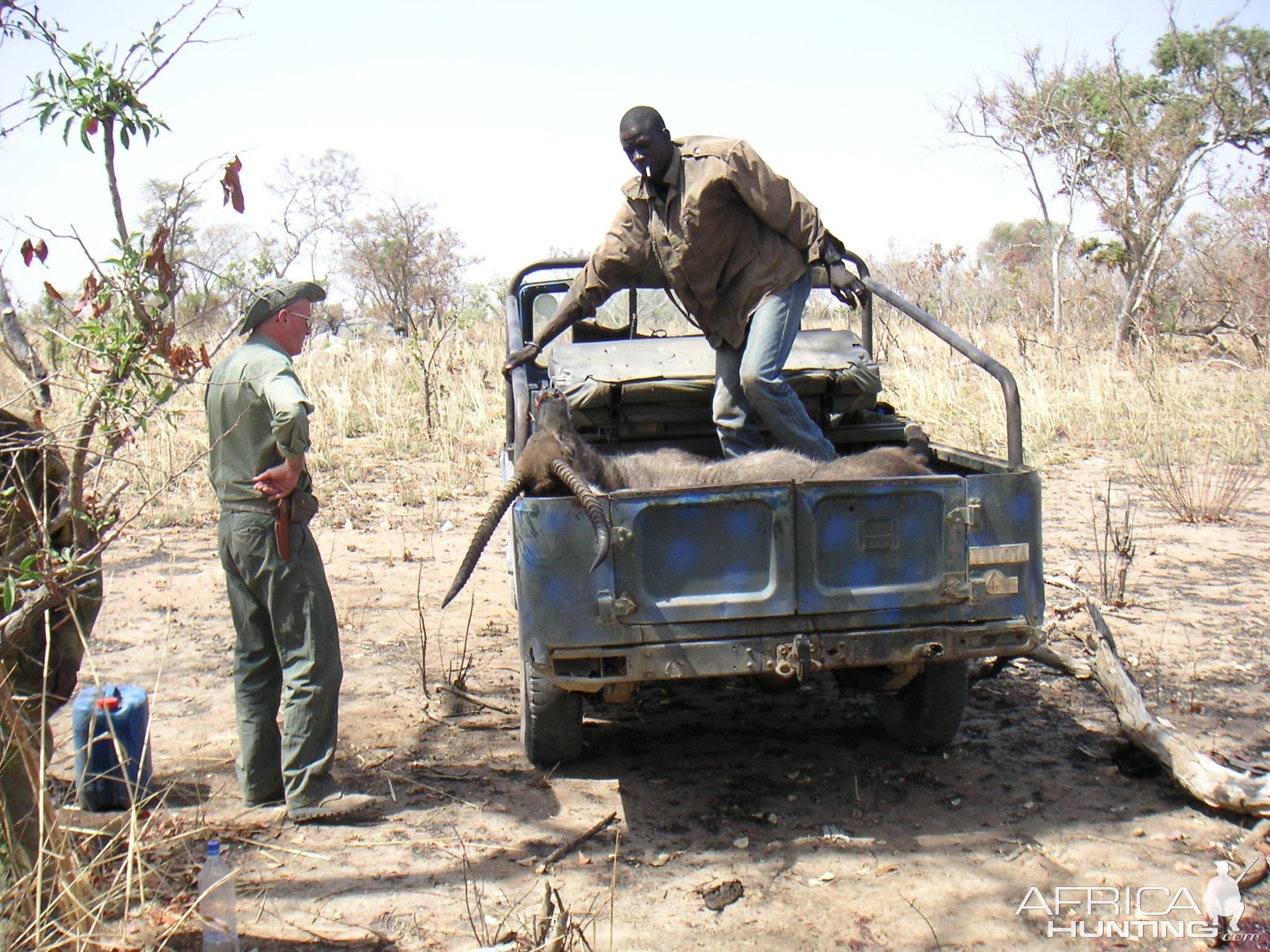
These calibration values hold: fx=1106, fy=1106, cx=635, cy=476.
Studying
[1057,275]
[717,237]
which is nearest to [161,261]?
[717,237]

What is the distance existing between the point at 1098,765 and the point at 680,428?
2316 millimetres

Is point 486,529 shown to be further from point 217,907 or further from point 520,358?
point 217,907

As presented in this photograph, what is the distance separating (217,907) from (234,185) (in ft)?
7.40

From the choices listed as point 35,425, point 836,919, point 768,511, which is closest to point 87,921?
point 35,425

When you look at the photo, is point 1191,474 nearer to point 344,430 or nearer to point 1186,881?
point 1186,881

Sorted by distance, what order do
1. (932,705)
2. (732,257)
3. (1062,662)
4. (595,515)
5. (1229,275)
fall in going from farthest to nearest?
(1229,275) → (1062,662) → (732,257) → (932,705) → (595,515)

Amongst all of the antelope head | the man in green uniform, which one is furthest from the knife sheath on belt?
the antelope head

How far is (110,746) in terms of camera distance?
4.13 metres

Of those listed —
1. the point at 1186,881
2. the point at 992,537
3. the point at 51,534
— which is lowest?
the point at 1186,881

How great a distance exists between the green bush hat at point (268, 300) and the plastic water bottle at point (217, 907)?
195 centimetres

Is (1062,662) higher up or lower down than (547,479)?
lower down

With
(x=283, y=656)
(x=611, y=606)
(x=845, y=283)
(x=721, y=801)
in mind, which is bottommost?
(x=721, y=801)

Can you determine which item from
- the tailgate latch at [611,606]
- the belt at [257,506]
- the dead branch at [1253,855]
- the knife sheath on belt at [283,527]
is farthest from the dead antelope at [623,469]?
the dead branch at [1253,855]

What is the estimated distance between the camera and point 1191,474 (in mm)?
9336
